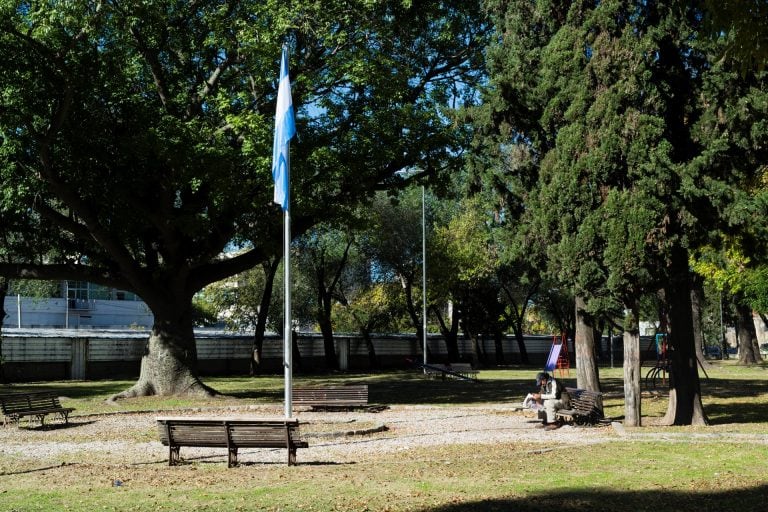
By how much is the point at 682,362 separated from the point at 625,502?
29.2 ft

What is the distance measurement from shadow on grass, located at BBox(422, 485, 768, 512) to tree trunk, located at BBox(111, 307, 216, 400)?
18.1 m

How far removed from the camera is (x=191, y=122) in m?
22.8

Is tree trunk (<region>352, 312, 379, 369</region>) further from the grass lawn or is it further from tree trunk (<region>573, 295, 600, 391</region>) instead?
the grass lawn

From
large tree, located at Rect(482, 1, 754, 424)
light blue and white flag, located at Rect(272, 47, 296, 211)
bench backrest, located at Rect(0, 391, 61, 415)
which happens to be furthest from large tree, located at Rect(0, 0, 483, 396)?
large tree, located at Rect(482, 1, 754, 424)

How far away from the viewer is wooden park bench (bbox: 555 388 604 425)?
17828mm

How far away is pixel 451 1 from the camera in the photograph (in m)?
25.4

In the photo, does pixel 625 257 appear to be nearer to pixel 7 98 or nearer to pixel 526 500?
pixel 526 500

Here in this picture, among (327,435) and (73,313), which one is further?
(73,313)

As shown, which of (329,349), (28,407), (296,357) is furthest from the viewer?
(329,349)

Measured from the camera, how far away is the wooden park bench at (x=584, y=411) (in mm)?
17828

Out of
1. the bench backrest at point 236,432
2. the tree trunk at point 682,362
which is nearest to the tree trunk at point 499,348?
the tree trunk at point 682,362

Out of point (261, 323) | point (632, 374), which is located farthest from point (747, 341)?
point (632, 374)

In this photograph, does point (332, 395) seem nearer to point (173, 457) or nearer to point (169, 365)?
point (169, 365)

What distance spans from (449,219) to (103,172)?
34071 millimetres
